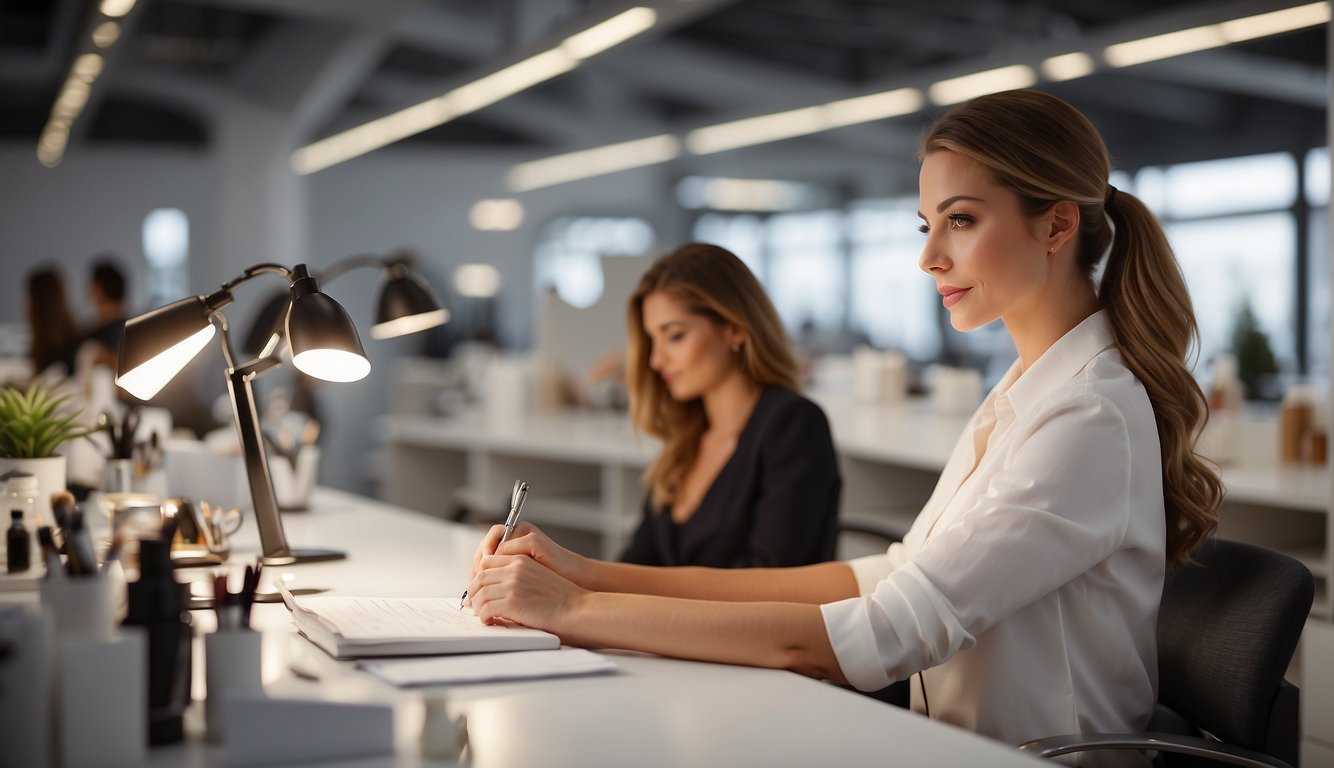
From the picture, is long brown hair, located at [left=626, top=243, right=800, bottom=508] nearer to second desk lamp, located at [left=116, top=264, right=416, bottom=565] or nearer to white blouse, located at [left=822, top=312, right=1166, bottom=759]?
second desk lamp, located at [left=116, top=264, right=416, bottom=565]

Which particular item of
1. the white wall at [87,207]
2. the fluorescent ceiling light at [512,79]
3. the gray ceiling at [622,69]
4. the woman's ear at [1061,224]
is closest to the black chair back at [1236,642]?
the woman's ear at [1061,224]

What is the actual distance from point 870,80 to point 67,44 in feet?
23.2

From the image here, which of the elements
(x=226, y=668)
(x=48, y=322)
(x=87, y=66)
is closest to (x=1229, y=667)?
(x=226, y=668)

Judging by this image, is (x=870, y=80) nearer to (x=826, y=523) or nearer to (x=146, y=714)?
(x=826, y=523)

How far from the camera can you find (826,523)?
2.50 m

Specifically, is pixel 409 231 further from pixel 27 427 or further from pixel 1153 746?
pixel 1153 746

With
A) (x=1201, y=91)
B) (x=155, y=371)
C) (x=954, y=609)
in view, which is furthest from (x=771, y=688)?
(x=1201, y=91)

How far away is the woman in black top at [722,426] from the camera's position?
2.49m

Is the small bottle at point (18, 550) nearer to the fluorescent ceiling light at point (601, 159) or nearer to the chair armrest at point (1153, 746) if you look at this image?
the chair armrest at point (1153, 746)

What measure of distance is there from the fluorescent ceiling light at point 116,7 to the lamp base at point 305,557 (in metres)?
4.47

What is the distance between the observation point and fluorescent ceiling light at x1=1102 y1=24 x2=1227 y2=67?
4.33m

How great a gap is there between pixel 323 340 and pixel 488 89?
18.5 feet

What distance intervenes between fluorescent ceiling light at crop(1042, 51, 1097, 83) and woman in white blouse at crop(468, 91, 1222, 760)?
3.81m

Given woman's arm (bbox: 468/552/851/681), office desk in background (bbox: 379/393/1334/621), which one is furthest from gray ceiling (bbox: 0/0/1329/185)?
woman's arm (bbox: 468/552/851/681)
